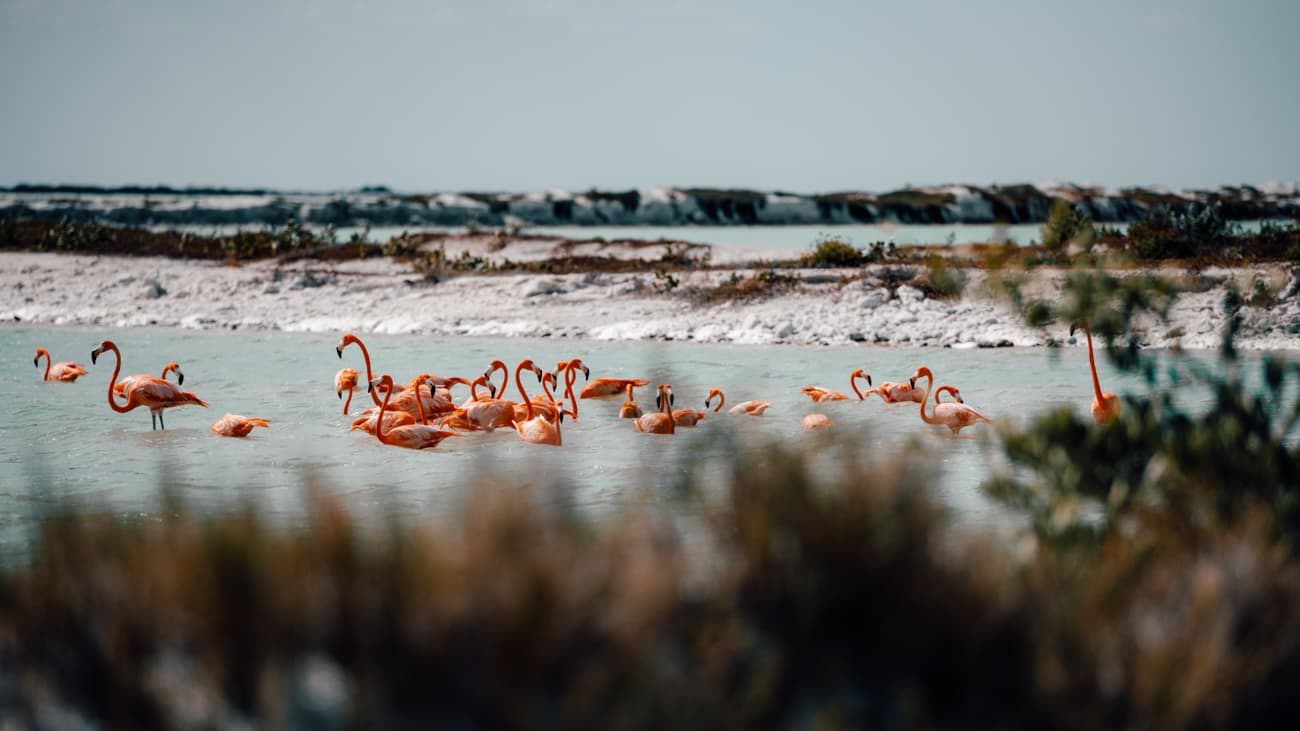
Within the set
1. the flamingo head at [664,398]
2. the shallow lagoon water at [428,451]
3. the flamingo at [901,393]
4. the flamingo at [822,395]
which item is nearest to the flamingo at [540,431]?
the shallow lagoon water at [428,451]

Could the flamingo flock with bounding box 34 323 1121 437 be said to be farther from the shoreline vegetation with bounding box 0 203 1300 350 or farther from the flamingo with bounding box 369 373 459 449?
the shoreline vegetation with bounding box 0 203 1300 350

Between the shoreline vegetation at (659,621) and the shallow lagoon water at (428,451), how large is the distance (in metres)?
0.32

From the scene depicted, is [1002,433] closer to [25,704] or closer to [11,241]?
[25,704]

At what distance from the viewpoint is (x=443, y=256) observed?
26266 mm

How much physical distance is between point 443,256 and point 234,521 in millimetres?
23604

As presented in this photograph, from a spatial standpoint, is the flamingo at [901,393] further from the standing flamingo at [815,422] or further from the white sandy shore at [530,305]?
the white sandy shore at [530,305]

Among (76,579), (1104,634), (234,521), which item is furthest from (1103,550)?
(76,579)

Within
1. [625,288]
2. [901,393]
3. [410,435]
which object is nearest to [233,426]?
[410,435]

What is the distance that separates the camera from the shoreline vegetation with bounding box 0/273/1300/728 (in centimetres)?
281

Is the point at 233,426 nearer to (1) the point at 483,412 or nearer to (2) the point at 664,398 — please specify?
(1) the point at 483,412

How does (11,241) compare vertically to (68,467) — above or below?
above

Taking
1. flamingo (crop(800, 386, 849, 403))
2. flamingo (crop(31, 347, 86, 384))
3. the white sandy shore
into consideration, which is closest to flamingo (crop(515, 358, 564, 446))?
flamingo (crop(800, 386, 849, 403))

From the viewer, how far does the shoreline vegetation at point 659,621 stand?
9.23 feet

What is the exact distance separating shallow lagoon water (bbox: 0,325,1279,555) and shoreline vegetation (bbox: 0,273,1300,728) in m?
0.32
